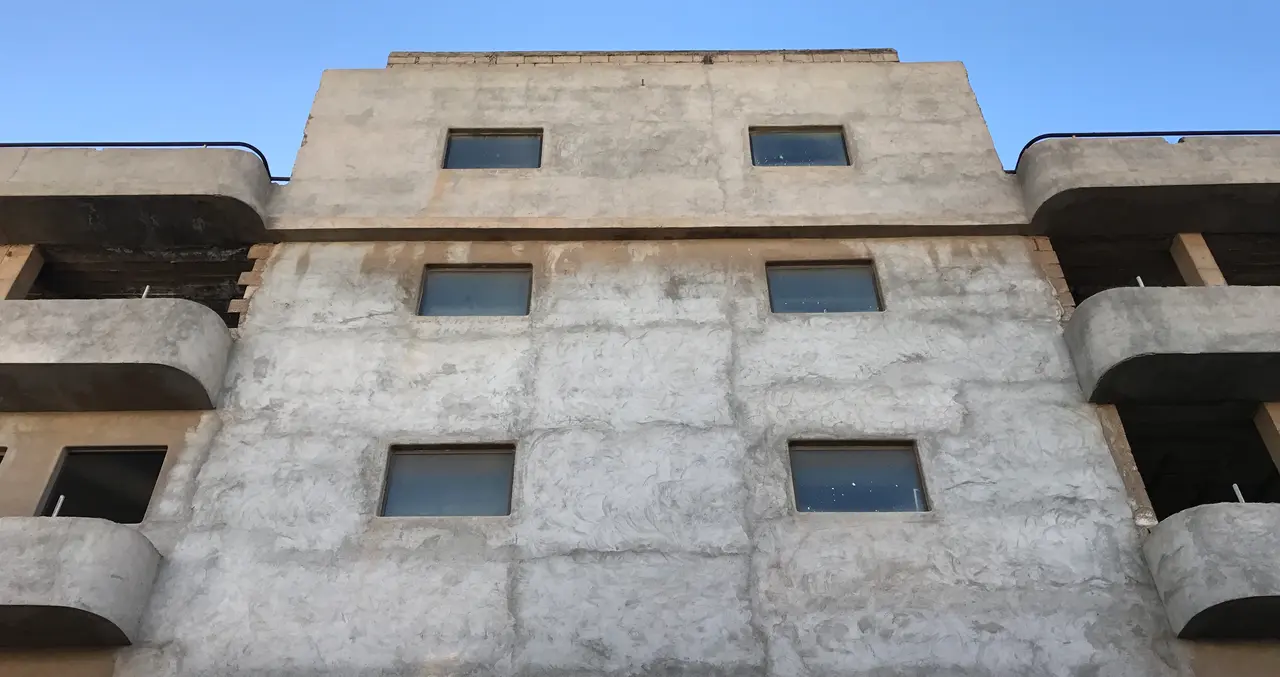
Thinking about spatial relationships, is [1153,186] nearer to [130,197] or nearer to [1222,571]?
[1222,571]

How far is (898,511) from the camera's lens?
1063 centimetres

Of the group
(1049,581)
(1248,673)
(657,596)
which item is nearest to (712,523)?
(657,596)

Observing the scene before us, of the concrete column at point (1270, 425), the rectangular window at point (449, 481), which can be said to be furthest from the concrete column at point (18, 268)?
the concrete column at point (1270, 425)

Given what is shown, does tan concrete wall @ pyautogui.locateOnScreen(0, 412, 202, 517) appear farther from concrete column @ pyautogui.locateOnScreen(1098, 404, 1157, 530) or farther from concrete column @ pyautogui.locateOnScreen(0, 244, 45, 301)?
concrete column @ pyautogui.locateOnScreen(1098, 404, 1157, 530)

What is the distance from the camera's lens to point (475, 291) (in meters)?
13.3

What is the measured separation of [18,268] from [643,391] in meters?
8.82

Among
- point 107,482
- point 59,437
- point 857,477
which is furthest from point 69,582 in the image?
point 857,477

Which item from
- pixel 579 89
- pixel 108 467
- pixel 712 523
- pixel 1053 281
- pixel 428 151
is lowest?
pixel 712 523

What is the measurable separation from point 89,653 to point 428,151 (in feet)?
27.4

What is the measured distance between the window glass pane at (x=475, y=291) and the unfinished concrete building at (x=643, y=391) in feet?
0.18

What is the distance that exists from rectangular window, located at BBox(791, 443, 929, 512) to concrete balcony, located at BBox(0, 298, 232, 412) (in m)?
7.05

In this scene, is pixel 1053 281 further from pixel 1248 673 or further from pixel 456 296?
pixel 456 296

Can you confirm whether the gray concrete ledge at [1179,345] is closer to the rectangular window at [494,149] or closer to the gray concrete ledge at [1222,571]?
the gray concrete ledge at [1222,571]

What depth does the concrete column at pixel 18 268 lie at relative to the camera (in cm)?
1306
